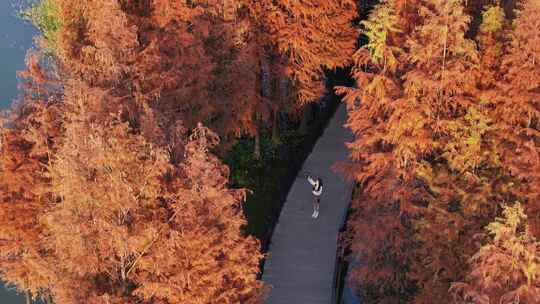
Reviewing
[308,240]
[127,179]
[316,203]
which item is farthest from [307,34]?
[127,179]

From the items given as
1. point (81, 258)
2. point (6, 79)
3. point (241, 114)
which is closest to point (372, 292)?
point (241, 114)

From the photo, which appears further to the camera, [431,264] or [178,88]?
[178,88]

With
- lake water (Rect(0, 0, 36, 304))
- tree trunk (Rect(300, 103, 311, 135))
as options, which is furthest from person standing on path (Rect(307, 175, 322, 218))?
lake water (Rect(0, 0, 36, 304))

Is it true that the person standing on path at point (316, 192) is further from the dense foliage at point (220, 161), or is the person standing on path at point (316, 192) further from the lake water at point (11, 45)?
the lake water at point (11, 45)

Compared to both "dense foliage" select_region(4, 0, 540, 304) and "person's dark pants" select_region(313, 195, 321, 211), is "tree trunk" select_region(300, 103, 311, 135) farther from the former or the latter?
"dense foliage" select_region(4, 0, 540, 304)

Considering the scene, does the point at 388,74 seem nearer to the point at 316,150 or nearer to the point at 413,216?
the point at 413,216

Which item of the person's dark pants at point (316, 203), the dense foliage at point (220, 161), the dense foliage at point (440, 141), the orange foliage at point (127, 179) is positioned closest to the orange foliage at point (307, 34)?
the dense foliage at point (220, 161)

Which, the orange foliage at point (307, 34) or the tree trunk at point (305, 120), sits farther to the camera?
the tree trunk at point (305, 120)
